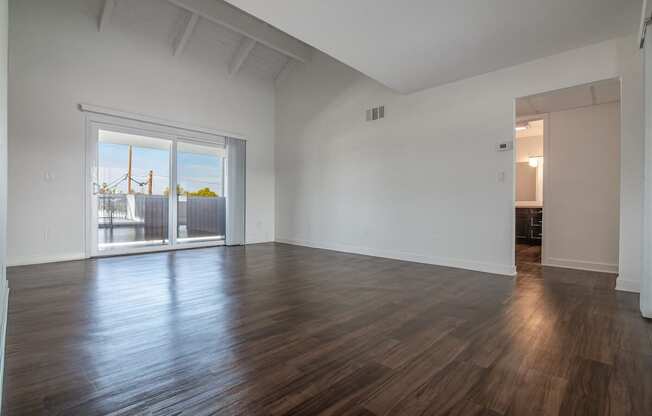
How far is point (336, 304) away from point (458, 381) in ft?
4.48

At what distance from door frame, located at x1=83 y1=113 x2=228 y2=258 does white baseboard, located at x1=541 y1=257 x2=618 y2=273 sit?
604cm

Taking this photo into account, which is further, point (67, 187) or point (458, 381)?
point (67, 187)

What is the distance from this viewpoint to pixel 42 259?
15.0 feet

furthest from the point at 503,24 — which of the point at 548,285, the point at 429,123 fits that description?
the point at 548,285

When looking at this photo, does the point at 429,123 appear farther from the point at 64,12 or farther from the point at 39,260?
the point at 39,260

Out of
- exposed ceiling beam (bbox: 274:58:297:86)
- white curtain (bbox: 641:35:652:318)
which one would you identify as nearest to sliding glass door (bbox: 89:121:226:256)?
exposed ceiling beam (bbox: 274:58:297:86)

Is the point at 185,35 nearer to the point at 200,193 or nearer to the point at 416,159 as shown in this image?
the point at 200,193

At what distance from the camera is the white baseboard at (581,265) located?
4.42 metres

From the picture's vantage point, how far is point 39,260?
454 centimetres

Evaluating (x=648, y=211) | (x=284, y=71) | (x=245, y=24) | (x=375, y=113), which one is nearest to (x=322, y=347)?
(x=648, y=211)

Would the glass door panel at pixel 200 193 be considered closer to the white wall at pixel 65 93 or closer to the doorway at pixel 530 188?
the white wall at pixel 65 93

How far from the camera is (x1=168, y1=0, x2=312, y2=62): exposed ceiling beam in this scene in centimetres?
506

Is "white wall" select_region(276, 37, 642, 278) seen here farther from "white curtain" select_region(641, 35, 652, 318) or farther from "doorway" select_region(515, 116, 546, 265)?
"doorway" select_region(515, 116, 546, 265)

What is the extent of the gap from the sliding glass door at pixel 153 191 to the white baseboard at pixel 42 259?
21cm
